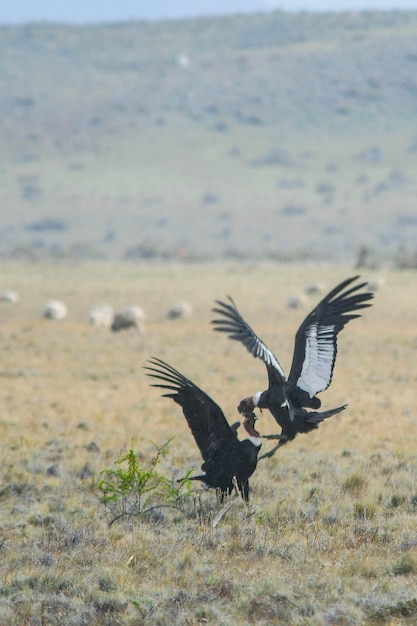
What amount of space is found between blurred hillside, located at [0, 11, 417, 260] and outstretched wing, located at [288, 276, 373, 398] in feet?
184

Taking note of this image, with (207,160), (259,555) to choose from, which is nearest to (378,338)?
(259,555)

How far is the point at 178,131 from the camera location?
333 feet

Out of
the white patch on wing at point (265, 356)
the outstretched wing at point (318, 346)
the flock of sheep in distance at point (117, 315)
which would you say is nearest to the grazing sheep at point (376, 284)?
the flock of sheep in distance at point (117, 315)

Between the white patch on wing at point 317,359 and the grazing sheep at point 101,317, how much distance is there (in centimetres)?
2154

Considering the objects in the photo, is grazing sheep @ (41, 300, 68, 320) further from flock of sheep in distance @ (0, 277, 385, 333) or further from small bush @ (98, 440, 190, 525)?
small bush @ (98, 440, 190, 525)

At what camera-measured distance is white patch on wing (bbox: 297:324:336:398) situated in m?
8.16

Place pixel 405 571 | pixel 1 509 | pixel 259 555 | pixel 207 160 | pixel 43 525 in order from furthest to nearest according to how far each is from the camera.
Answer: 1. pixel 207 160
2. pixel 1 509
3. pixel 43 525
4. pixel 259 555
5. pixel 405 571

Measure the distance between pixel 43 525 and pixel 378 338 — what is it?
726 inches

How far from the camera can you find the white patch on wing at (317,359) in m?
8.16

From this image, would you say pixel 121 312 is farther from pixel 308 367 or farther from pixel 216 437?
pixel 308 367

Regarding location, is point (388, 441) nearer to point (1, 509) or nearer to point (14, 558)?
point (1, 509)

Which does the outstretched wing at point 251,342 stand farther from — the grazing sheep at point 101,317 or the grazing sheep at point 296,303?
the grazing sheep at point 296,303

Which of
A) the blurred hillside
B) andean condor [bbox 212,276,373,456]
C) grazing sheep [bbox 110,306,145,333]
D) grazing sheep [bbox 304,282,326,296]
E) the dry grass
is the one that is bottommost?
the dry grass

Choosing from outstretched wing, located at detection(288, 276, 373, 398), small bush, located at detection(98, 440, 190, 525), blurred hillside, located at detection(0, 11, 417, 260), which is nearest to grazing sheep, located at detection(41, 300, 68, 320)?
small bush, located at detection(98, 440, 190, 525)
